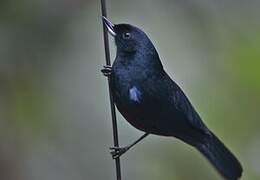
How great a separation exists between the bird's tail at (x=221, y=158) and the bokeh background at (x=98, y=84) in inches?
33.6

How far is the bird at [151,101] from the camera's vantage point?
7.54ft

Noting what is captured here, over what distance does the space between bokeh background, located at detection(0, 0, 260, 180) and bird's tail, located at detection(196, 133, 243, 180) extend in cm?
85

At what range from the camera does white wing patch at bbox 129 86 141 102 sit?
229 cm

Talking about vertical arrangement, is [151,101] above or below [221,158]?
above

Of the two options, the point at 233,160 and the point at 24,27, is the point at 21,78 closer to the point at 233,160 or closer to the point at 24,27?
the point at 24,27

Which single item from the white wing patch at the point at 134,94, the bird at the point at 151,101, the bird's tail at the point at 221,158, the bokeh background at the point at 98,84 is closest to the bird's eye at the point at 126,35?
the bird at the point at 151,101

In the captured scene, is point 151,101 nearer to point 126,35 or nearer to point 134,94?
point 134,94

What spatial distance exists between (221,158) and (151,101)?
0.25m

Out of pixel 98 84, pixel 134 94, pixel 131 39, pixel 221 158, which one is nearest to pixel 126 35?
pixel 131 39

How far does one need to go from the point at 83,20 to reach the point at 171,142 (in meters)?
0.67

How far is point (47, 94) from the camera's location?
3.41 meters

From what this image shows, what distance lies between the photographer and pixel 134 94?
2307mm

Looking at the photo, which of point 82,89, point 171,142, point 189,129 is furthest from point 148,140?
point 189,129

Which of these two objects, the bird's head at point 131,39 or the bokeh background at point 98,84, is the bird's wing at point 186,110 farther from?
the bokeh background at point 98,84
